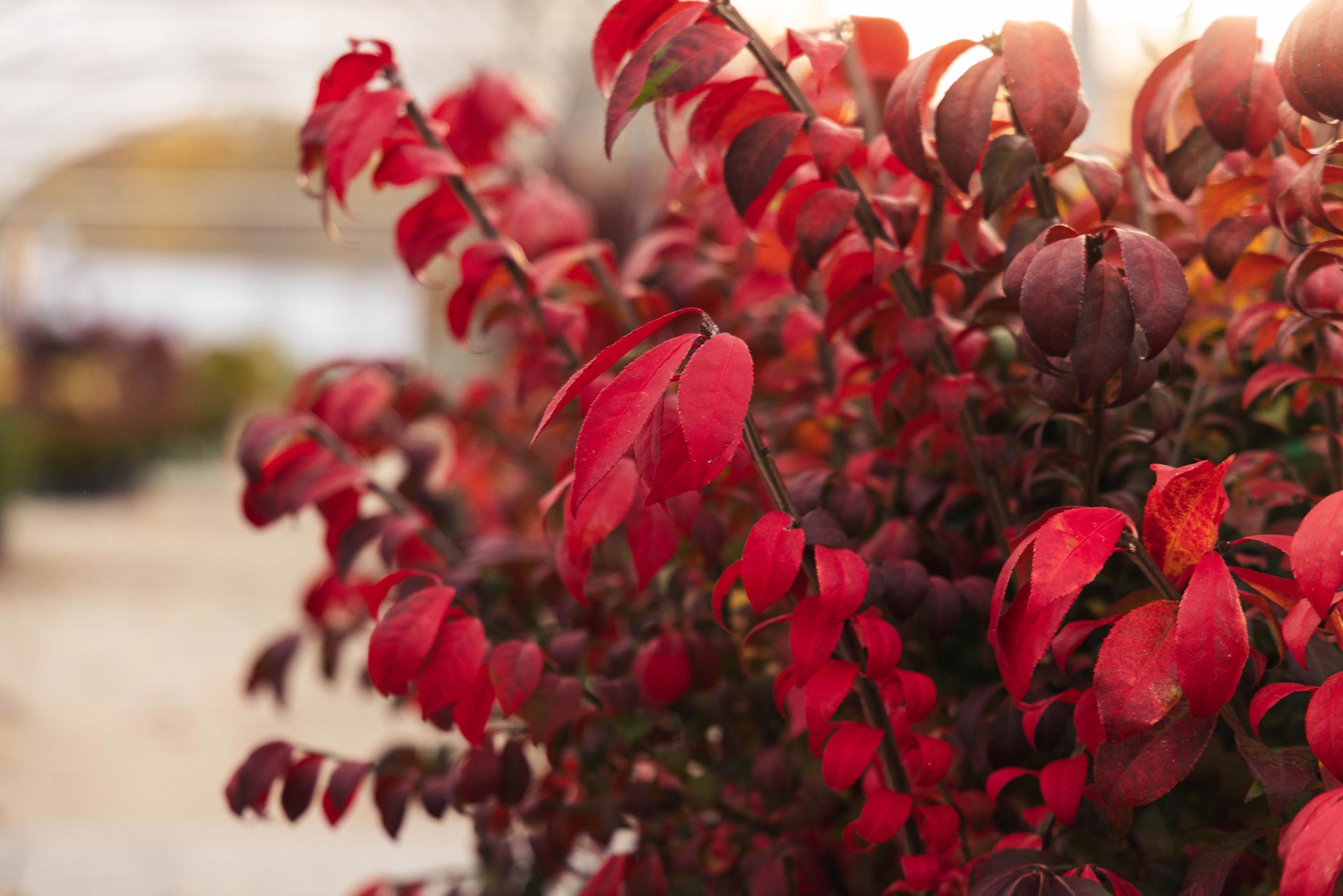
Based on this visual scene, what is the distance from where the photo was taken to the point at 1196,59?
74 cm

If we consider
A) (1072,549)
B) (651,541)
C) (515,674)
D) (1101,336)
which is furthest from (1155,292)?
(515,674)

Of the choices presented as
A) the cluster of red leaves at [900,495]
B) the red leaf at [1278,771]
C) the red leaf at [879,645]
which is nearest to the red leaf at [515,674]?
the cluster of red leaves at [900,495]

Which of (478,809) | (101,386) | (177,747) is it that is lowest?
(101,386)

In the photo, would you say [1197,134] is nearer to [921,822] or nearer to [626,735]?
[921,822]

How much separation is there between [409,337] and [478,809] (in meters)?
18.8

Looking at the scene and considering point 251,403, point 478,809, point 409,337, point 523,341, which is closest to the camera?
point 478,809

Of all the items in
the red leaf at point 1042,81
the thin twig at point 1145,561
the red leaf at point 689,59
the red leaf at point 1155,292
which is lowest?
the thin twig at point 1145,561

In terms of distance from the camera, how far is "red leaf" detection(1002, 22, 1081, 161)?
2.19ft

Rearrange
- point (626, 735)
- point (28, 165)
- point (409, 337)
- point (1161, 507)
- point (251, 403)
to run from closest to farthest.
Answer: point (1161, 507)
point (626, 735)
point (251, 403)
point (28, 165)
point (409, 337)

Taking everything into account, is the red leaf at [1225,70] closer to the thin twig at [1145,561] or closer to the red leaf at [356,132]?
the thin twig at [1145,561]

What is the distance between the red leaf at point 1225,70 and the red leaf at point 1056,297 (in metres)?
0.21

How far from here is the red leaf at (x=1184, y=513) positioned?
0.60m

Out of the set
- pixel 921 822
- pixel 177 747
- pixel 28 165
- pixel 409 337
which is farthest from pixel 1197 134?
pixel 409 337

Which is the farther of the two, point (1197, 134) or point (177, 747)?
point (177, 747)
